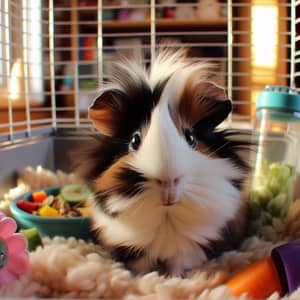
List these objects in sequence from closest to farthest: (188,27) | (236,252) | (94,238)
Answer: (236,252) → (94,238) → (188,27)

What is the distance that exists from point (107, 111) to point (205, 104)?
0.54 feet

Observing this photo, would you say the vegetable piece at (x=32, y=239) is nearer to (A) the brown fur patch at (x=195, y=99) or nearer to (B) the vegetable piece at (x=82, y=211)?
(B) the vegetable piece at (x=82, y=211)

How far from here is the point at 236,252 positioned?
0.78 metres

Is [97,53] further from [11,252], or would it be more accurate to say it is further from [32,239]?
[11,252]

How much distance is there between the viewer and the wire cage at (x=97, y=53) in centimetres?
126

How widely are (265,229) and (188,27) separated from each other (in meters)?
2.04

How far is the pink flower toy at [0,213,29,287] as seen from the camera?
64cm

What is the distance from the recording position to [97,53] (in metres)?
2.16

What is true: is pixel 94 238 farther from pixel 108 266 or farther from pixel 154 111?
pixel 154 111

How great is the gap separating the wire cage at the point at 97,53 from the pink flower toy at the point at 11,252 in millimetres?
310

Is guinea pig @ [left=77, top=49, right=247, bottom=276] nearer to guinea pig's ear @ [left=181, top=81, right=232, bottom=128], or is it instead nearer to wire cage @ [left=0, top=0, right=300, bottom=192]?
guinea pig's ear @ [left=181, top=81, right=232, bottom=128]

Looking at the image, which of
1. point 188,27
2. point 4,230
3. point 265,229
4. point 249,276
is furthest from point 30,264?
point 188,27

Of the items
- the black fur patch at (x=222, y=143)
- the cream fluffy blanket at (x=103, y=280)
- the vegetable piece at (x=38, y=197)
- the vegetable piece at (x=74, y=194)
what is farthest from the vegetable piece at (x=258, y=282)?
the vegetable piece at (x=38, y=197)

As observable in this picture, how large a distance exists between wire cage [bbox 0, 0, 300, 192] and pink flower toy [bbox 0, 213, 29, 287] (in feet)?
1.02
